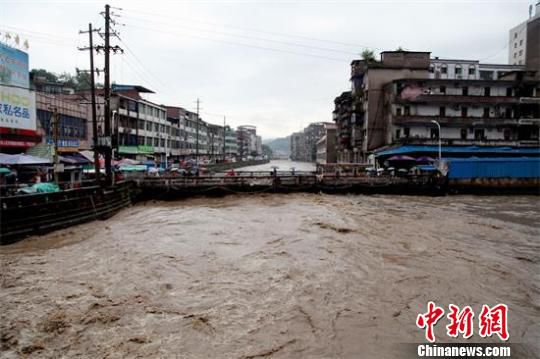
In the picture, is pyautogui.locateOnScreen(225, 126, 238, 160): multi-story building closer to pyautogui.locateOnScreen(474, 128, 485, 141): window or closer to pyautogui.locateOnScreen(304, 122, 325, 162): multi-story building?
pyautogui.locateOnScreen(304, 122, 325, 162): multi-story building

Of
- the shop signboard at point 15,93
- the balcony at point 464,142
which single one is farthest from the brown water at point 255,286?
the balcony at point 464,142

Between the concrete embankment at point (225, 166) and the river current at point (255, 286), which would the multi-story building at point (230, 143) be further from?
the river current at point (255, 286)

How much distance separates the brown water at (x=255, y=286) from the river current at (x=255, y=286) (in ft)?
0.12

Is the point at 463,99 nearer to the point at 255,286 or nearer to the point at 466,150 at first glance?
the point at 466,150

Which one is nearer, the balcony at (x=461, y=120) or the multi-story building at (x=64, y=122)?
the multi-story building at (x=64, y=122)

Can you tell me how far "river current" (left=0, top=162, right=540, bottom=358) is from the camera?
6.24 metres

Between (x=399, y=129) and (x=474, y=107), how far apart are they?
36.7 feet

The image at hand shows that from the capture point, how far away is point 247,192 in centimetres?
3155

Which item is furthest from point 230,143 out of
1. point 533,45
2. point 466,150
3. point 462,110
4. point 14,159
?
point 14,159

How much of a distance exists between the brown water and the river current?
37mm

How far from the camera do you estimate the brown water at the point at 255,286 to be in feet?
20.5

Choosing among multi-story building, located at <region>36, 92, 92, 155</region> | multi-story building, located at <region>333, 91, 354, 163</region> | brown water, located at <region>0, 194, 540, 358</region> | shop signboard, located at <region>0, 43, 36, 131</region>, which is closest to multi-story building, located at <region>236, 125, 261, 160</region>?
multi-story building, located at <region>333, 91, 354, 163</region>

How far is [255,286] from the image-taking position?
8.93 meters

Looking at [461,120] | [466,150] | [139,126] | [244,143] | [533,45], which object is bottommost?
[466,150]
